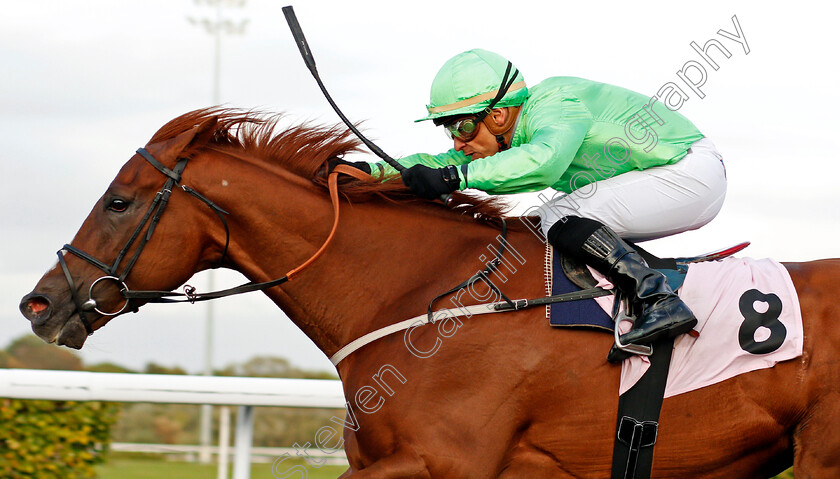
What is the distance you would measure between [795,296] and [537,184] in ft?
3.15

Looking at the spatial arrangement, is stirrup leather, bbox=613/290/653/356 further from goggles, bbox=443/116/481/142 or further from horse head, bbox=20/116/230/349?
horse head, bbox=20/116/230/349

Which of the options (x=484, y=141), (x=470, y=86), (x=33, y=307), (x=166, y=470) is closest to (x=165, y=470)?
(x=166, y=470)

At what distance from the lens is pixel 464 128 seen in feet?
10.3

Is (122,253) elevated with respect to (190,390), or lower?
elevated

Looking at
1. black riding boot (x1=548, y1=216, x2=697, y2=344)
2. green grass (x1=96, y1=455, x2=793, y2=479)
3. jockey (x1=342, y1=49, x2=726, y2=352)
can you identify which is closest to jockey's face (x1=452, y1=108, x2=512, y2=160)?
jockey (x1=342, y1=49, x2=726, y2=352)

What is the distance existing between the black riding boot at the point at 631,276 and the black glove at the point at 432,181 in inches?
15.9

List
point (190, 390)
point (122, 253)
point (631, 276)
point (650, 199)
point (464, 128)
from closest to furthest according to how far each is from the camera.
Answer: point (631, 276) < point (122, 253) < point (650, 199) < point (464, 128) < point (190, 390)

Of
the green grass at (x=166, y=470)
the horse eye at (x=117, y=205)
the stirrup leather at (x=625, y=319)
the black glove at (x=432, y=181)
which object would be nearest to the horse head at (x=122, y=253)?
the horse eye at (x=117, y=205)

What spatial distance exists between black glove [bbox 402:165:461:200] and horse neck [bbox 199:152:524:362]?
19cm

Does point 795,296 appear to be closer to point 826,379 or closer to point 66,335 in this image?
point 826,379

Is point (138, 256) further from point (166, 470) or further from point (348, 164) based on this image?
point (166, 470)

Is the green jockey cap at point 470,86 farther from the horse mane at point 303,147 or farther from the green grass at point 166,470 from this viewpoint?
the green grass at point 166,470

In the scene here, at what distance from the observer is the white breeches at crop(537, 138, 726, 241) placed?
3.01 m

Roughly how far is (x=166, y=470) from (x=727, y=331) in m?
4.38
